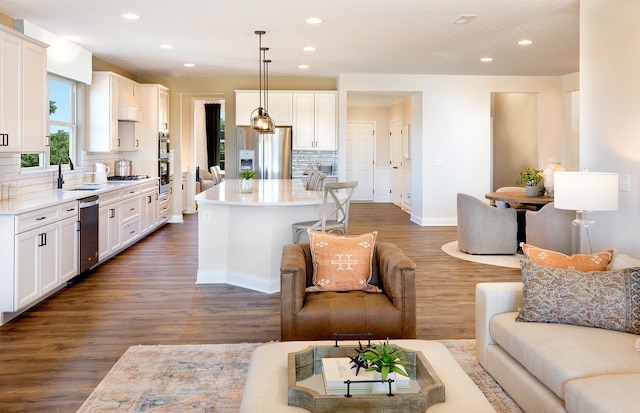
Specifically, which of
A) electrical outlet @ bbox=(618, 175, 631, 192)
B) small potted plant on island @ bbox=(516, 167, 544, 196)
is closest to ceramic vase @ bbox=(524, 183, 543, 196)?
small potted plant on island @ bbox=(516, 167, 544, 196)

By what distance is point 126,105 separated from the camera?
7930mm

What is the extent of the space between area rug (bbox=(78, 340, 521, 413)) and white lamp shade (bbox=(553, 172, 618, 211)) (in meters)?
1.19

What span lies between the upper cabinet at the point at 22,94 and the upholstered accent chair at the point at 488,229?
16.5 ft

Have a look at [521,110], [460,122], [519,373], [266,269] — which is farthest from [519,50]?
[519,373]

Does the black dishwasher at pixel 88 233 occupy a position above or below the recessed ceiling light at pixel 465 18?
below

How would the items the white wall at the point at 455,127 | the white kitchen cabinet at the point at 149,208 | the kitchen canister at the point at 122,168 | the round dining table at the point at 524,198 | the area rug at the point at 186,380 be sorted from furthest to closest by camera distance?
the white wall at the point at 455,127, the kitchen canister at the point at 122,168, the white kitchen cabinet at the point at 149,208, the round dining table at the point at 524,198, the area rug at the point at 186,380

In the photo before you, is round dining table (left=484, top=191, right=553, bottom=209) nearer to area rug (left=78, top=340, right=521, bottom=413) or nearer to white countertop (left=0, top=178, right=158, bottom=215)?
area rug (left=78, top=340, right=521, bottom=413)

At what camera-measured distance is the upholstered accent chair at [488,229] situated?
6.69 metres

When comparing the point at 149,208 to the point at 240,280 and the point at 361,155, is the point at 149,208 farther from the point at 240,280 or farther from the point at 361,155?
the point at 361,155

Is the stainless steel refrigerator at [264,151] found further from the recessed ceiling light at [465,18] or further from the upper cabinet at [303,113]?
the recessed ceiling light at [465,18]

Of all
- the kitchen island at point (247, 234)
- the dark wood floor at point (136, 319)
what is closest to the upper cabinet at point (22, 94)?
the dark wood floor at point (136, 319)

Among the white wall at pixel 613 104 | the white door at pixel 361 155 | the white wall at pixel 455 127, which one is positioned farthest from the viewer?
the white door at pixel 361 155

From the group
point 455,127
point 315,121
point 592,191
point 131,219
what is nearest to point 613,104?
point 592,191

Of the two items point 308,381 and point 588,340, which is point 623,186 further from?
point 308,381
